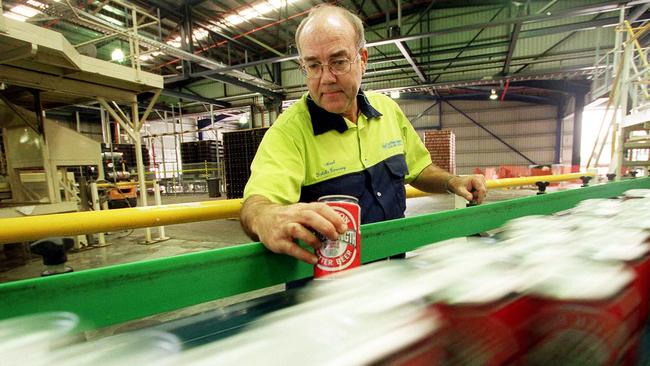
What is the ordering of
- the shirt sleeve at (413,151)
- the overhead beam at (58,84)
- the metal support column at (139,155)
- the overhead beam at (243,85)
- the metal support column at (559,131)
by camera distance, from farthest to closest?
the metal support column at (559,131)
the overhead beam at (243,85)
the metal support column at (139,155)
the overhead beam at (58,84)
the shirt sleeve at (413,151)

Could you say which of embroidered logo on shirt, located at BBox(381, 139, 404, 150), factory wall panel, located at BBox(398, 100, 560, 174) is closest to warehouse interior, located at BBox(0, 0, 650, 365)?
factory wall panel, located at BBox(398, 100, 560, 174)

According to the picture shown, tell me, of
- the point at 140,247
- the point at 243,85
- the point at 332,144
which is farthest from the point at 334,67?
the point at 243,85

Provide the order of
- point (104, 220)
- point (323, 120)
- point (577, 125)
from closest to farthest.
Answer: point (104, 220) < point (323, 120) < point (577, 125)

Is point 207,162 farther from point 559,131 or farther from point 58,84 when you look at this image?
point 559,131

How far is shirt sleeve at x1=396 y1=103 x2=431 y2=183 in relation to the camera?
6.34ft

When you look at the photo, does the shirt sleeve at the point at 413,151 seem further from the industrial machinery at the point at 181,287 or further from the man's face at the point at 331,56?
the industrial machinery at the point at 181,287

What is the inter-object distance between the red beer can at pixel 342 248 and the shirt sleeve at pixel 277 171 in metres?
0.43

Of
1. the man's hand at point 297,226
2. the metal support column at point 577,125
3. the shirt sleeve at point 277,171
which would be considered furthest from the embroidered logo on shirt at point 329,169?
the metal support column at point 577,125

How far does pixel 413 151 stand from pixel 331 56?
930 mm

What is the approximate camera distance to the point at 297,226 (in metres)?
0.74

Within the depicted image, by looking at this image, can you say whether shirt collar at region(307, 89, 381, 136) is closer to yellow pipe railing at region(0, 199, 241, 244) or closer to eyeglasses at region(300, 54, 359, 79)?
eyeglasses at region(300, 54, 359, 79)

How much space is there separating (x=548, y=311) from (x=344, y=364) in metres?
0.36

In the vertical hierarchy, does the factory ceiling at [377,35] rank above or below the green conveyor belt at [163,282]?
above

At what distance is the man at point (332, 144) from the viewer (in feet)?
4.16
